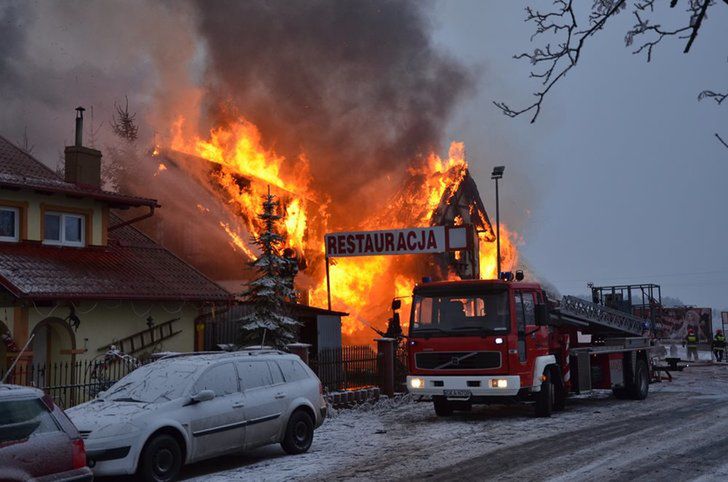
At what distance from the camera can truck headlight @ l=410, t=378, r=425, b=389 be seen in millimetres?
15398

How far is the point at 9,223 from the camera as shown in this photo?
1803cm

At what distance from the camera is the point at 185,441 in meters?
9.93

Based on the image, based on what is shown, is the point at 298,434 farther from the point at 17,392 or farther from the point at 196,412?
the point at 17,392

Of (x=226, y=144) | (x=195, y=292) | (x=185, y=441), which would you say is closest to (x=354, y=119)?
(x=226, y=144)

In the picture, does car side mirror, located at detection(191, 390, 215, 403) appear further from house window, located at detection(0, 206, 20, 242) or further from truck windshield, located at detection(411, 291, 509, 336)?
house window, located at detection(0, 206, 20, 242)

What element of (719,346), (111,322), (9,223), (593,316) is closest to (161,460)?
(111,322)

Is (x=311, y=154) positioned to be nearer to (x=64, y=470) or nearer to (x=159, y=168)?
(x=159, y=168)

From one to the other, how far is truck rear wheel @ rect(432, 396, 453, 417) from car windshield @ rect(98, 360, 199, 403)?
21.8 ft

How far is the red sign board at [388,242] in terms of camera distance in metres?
25.2

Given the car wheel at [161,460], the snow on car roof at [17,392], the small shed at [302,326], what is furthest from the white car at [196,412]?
the small shed at [302,326]

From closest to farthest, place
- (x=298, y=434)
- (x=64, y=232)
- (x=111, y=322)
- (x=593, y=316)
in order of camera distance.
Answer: (x=298, y=434) → (x=111, y=322) → (x=593, y=316) → (x=64, y=232)

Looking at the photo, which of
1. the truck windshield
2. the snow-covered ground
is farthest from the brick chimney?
the truck windshield

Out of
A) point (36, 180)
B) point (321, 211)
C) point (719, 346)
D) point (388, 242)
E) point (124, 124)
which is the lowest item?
point (719, 346)

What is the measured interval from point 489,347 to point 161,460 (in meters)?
7.28
